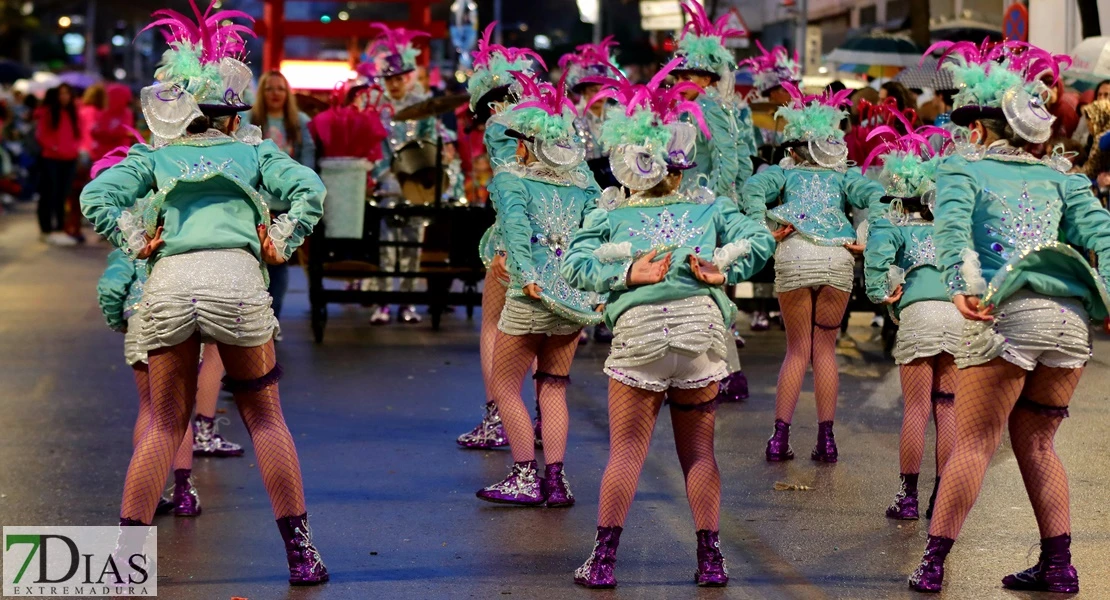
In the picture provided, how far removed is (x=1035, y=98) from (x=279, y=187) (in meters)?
2.85

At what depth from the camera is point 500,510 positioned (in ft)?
24.9

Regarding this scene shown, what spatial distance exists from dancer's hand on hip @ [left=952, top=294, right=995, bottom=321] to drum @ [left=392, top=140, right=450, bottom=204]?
8880mm

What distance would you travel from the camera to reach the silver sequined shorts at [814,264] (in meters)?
8.55

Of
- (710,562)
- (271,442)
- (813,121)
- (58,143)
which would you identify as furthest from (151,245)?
(58,143)

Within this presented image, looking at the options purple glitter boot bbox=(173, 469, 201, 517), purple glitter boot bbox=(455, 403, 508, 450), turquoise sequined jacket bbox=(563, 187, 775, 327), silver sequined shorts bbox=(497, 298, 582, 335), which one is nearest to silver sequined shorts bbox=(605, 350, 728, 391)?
turquoise sequined jacket bbox=(563, 187, 775, 327)

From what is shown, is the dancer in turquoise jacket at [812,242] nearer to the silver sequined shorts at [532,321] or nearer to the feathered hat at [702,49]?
the feathered hat at [702,49]

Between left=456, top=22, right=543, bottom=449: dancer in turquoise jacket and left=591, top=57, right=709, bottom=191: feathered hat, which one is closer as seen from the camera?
left=591, top=57, right=709, bottom=191: feathered hat

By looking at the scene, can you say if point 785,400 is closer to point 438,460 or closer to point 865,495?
point 865,495

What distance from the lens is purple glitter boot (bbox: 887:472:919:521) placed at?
7.44 meters

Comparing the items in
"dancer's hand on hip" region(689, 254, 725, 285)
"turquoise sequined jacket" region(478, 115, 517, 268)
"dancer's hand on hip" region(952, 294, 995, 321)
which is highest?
"turquoise sequined jacket" region(478, 115, 517, 268)

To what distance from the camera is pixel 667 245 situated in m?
6.01

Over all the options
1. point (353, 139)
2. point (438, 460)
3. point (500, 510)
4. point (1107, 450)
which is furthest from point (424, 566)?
point (353, 139)

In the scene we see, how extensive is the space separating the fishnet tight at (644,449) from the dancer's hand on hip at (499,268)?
89.8 inches

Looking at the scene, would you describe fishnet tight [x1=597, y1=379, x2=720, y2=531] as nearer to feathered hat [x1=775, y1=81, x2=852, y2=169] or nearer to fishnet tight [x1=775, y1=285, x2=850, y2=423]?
fishnet tight [x1=775, y1=285, x2=850, y2=423]
